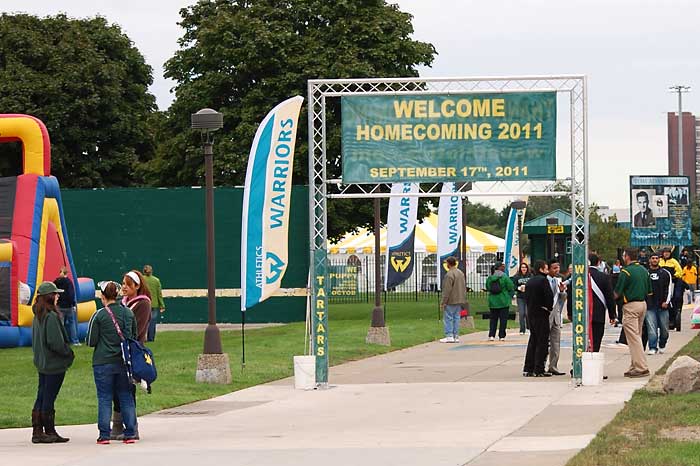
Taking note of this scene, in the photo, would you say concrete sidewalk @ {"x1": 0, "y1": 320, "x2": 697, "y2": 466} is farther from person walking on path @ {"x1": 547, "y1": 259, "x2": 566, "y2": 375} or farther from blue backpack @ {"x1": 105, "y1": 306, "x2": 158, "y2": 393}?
blue backpack @ {"x1": 105, "y1": 306, "x2": 158, "y2": 393}

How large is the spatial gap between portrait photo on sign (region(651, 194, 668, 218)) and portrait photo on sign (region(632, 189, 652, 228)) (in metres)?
0.12

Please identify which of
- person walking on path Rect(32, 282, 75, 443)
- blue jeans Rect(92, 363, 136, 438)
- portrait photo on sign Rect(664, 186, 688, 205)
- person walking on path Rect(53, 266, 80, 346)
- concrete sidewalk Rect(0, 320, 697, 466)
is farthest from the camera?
portrait photo on sign Rect(664, 186, 688, 205)

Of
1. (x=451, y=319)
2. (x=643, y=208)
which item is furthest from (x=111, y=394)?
(x=643, y=208)

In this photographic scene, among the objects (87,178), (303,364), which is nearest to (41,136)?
(303,364)

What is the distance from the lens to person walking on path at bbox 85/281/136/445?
1420 centimetres

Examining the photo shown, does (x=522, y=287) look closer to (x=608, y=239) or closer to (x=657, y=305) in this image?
(x=657, y=305)

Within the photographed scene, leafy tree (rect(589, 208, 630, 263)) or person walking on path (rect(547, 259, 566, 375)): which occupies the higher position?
leafy tree (rect(589, 208, 630, 263))

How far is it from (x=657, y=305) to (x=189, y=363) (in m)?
8.19

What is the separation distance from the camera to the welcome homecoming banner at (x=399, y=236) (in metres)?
35.3

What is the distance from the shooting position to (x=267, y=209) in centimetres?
2166

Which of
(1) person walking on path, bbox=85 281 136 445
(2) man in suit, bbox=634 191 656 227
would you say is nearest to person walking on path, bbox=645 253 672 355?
(1) person walking on path, bbox=85 281 136 445

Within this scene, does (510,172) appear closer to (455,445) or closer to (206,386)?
(206,386)

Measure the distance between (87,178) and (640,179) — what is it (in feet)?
73.9

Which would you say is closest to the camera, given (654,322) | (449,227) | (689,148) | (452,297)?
(654,322)
